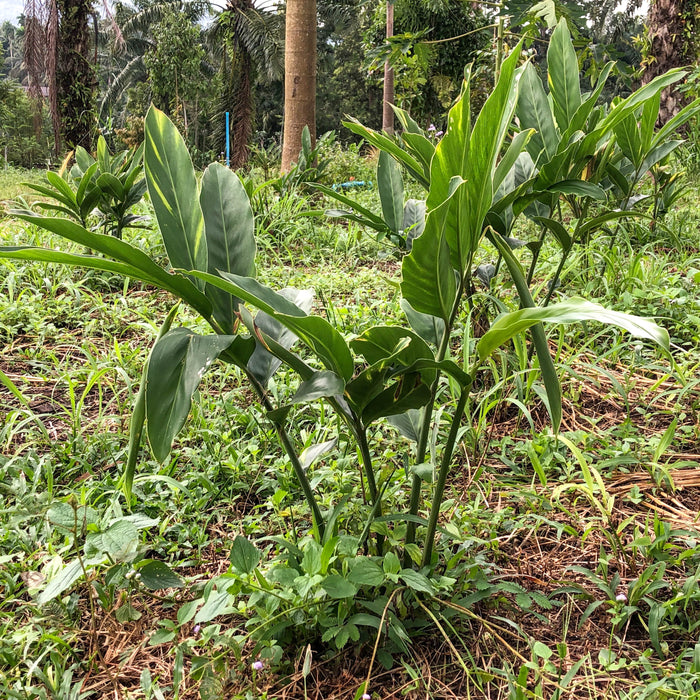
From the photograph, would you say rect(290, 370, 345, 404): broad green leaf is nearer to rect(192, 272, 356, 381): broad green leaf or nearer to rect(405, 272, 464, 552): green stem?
rect(192, 272, 356, 381): broad green leaf

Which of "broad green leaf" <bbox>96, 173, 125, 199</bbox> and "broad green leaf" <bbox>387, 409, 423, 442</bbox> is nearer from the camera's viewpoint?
"broad green leaf" <bbox>387, 409, 423, 442</bbox>

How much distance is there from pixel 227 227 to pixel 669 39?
5564 mm

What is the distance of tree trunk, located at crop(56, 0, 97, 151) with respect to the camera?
6984 mm

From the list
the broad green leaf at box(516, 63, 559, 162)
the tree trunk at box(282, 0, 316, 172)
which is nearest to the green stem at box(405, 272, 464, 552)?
the broad green leaf at box(516, 63, 559, 162)

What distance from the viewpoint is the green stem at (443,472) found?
926 mm

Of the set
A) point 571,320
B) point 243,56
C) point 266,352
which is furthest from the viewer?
point 243,56

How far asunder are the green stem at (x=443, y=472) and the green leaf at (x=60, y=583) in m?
0.58

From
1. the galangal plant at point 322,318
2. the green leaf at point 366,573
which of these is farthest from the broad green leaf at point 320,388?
the green leaf at point 366,573

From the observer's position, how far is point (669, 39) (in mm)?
5129

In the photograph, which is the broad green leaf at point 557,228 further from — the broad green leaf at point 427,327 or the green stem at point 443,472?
the green stem at point 443,472

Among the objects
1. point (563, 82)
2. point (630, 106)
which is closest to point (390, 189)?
point (563, 82)

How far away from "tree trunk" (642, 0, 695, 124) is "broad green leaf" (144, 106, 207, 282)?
5257mm

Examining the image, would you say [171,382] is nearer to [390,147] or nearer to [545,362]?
[545,362]

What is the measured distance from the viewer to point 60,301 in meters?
2.49
